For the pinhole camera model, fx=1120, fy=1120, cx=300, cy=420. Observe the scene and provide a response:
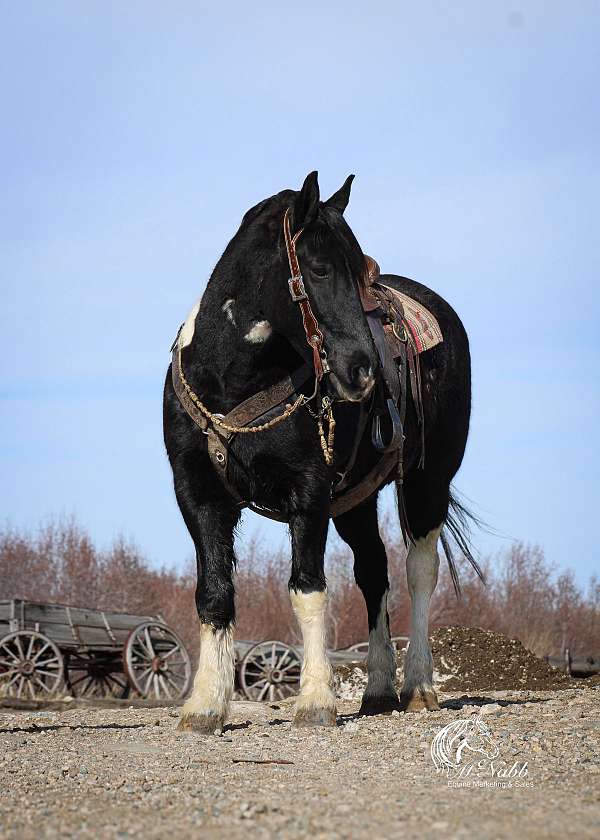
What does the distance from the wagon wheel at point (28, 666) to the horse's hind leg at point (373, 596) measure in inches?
281

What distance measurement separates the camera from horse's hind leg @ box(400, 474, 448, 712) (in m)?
7.23

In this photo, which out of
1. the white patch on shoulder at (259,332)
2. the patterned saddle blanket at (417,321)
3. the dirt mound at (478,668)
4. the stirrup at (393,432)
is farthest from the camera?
the dirt mound at (478,668)

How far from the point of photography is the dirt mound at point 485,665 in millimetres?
11695

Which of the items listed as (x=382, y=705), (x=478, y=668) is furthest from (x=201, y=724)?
(x=478, y=668)

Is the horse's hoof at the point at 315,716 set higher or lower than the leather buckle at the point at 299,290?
lower

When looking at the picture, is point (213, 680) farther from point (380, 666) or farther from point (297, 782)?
point (297, 782)

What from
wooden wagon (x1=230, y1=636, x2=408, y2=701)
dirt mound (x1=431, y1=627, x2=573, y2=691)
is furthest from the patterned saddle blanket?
wooden wagon (x1=230, y1=636, x2=408, y2=701)

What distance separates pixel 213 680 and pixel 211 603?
1.32 ft

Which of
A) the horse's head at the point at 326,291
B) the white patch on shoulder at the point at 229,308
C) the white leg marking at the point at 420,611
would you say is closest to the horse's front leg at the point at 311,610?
the horse's head at the point at 326,291

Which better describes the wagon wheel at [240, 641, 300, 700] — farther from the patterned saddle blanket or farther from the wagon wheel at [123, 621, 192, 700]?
the patterned saddle blanket

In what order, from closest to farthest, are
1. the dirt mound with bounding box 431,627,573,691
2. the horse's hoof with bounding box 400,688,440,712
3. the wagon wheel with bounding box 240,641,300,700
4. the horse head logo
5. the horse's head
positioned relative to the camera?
1. the horse head logo
2. the horse's head
3. the horse's hoof with bounding box 400,688,440,712
4. the dirt mound with bounding box 431,627,573,691
5. the wagon wheel with bounding box 240,641,300,700

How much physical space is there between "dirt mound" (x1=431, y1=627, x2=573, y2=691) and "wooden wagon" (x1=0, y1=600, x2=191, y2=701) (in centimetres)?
366

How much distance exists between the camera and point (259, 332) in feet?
19.7

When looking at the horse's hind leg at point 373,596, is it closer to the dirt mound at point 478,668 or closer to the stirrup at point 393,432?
the stirrup at point 393,432
